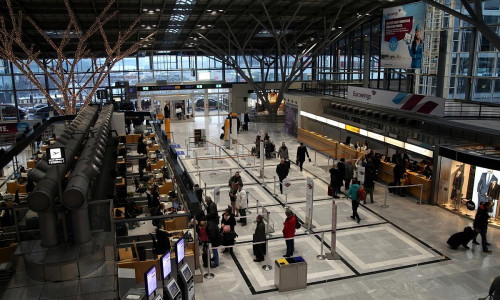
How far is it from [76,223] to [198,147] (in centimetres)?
1819

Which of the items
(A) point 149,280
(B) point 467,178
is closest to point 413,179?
(B) point 467,178

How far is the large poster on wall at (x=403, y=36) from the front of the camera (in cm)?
2062

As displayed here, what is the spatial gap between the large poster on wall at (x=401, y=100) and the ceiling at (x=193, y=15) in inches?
212

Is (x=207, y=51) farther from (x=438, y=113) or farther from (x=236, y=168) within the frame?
(x=438, y=113)

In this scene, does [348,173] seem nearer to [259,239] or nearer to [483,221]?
[483,221]

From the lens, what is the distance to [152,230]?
1102 centimetres

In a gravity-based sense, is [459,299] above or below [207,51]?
below

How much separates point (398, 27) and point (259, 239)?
16.0 metres

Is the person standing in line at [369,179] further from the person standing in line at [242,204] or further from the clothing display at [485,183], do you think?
the person standing in line at [242,204]

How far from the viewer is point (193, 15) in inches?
1123

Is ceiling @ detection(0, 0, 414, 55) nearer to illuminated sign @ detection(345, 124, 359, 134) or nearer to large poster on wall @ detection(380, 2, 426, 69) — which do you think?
large poster on wall @ detection(380, 2, 426, 69)

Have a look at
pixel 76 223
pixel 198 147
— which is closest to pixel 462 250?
pixel 76 223

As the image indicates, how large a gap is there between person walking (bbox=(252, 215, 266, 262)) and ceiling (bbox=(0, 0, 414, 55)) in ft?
57.0

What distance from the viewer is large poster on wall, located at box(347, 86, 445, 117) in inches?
700
